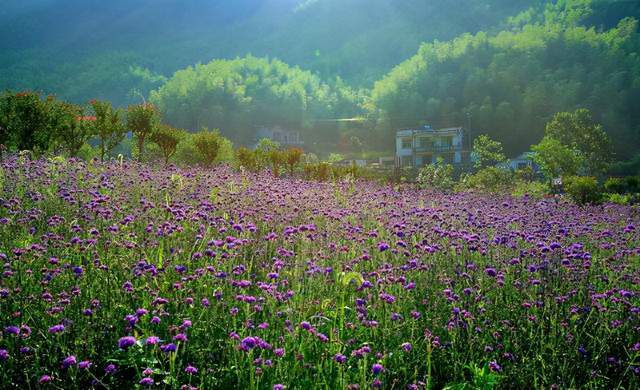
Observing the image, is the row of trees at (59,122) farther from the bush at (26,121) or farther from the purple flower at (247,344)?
the purple flower at (247,344)

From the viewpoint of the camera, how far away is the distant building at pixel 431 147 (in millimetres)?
61750

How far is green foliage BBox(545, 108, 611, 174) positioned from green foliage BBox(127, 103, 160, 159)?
86.0 feet

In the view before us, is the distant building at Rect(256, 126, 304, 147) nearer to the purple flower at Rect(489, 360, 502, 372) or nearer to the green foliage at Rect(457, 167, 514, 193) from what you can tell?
the green foliage at Rect(457, 167, 514, 193)

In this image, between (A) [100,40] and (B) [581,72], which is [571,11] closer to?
(B) [581,72]

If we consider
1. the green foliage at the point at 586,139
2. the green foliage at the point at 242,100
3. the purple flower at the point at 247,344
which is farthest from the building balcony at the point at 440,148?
the purple flower at the point at 247,344

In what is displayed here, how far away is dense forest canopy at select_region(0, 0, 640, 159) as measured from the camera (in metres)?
78.8

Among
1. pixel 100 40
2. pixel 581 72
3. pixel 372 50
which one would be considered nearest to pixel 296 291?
pixel 581 72

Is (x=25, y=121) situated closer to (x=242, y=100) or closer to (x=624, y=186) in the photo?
(x=624, y=186)

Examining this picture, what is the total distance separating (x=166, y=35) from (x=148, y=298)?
19509 centimetres

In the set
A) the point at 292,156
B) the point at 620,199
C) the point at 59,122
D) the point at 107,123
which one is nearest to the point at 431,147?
the point at 292,156

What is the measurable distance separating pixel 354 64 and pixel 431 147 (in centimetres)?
10343

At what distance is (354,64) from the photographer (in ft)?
523

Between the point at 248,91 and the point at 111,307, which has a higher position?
the point at 248,91

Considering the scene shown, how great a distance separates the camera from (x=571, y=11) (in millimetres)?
126375
